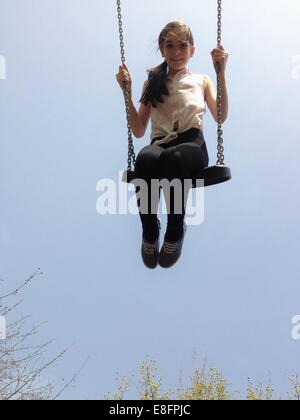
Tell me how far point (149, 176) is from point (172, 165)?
7.7 inches

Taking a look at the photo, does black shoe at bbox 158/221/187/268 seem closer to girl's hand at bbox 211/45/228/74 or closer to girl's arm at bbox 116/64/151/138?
girl's arm at bbox 116/64/151/138

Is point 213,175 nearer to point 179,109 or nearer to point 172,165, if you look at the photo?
point 172,165

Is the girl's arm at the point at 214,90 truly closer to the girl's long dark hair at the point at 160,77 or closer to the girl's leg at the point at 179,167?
the girl's long dark hair at the point at 160,77

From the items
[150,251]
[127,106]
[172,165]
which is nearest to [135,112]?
[127,106]

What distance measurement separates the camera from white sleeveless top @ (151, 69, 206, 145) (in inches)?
157

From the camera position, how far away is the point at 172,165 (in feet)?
12.0

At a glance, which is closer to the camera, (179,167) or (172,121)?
(179,167)

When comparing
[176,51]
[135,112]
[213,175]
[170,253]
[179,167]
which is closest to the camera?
[179,167]
